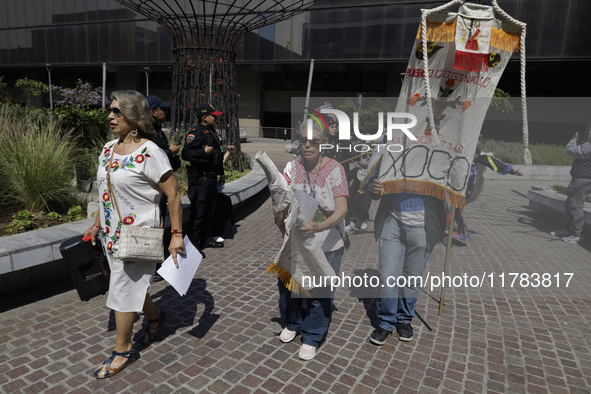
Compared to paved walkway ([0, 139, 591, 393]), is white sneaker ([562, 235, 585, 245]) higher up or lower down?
higher up

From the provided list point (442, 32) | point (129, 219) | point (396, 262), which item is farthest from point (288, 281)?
point (442, 32)

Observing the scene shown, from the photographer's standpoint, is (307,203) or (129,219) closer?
(129,219)

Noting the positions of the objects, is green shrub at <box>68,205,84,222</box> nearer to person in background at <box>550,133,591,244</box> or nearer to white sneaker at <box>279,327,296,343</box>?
white sneaker at <box>279,327,296,343</box>

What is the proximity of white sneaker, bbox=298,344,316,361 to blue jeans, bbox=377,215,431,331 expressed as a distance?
661mm

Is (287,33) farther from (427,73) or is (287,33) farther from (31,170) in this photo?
(427,73)

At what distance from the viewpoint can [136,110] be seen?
264 centimetres

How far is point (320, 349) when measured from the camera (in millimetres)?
3117

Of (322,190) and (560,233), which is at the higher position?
(322,190)

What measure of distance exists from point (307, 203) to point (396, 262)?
99 cm

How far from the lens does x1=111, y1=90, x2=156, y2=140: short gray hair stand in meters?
2.59

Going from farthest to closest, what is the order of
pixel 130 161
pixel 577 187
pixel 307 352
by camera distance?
pixel 577 187
pixel 307 352
pixel 130 161

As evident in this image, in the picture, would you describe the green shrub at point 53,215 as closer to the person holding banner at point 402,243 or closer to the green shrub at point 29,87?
the person holding banner at point 402,243

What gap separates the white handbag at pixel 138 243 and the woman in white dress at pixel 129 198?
0.15 ft

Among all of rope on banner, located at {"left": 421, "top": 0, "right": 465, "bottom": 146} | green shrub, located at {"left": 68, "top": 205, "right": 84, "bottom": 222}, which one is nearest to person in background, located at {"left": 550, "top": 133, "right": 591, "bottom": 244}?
rope on banner, located at {"left": 421, "top": 0, "right": 465, "bottom": 146}
